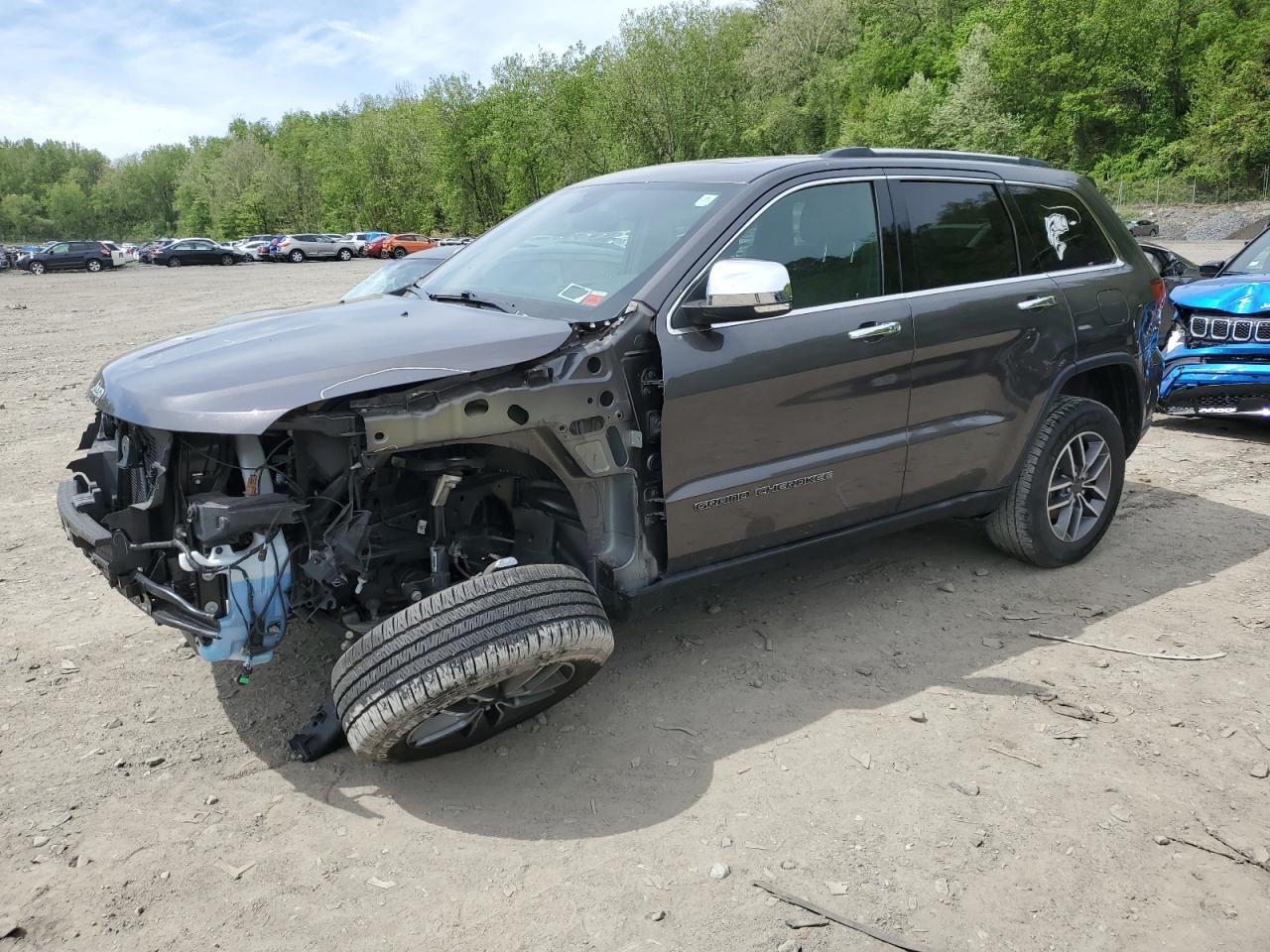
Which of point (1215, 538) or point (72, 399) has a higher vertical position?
point (72, 399)

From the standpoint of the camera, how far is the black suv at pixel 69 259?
45572 millimetres

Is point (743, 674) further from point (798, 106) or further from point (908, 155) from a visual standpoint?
point (798, 106)

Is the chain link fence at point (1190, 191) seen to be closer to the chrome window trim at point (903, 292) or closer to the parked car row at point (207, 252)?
the parked car row at point (207, 252)

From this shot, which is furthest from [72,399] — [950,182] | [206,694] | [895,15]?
[895,15]

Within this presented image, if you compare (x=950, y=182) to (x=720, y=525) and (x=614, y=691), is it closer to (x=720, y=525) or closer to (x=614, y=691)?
(x=720, y=525)

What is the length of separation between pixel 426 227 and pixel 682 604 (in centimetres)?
7739

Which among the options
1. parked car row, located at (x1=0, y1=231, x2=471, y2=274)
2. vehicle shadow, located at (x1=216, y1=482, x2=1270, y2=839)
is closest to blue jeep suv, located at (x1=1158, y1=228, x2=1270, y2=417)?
vehicle shadow, located at (x1=216, y1=482, x2=1270, y2=839)

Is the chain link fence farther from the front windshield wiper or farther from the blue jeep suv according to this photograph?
the front windshield wiper

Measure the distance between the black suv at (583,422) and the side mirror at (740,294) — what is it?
0.04 ft

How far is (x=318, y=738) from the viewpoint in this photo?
3.32 metres

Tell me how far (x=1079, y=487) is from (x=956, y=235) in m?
1.52

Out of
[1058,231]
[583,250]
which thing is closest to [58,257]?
[583,250]

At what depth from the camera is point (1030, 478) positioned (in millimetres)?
4695

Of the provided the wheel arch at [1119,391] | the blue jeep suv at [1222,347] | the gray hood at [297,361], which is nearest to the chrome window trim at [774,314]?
the gray hood at [297,361]
